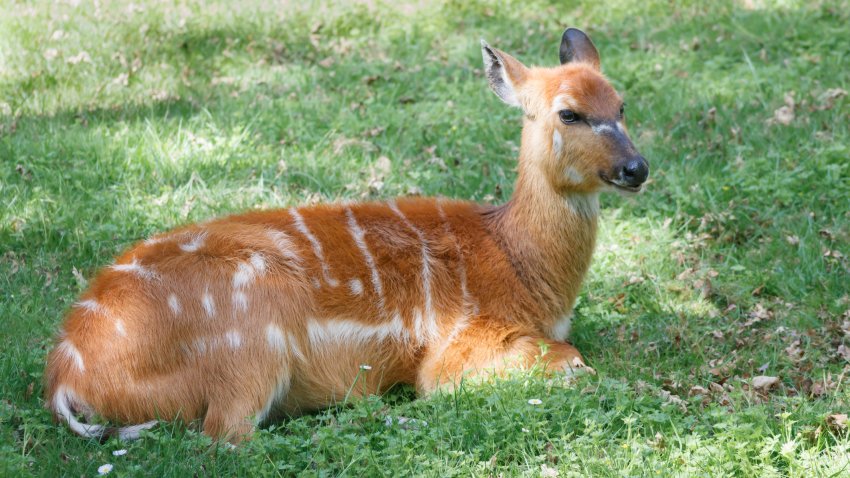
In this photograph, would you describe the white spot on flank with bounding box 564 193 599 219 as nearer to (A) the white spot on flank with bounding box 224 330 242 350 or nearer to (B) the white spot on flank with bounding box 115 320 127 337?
(A) the white spot on flank with bounding box 224 330 242 350

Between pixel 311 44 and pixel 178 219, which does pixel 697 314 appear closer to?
pixel 178 219

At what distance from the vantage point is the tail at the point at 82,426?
454 cm

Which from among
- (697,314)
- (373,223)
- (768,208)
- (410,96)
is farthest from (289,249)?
(410,96)

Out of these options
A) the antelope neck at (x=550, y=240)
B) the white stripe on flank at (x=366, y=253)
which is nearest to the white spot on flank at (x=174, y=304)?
the white stripe on flank at (x=366, y=253)

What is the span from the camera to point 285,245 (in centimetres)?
517

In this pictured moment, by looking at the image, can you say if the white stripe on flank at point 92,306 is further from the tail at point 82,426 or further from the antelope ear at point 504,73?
the antelope ear at point 504,73

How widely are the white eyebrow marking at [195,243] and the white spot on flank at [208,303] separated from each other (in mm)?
298

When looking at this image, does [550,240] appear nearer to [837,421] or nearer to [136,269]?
[837,421]

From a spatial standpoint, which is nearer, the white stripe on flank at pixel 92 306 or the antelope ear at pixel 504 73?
the white stripe on flank at pixel 92 306

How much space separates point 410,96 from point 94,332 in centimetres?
476

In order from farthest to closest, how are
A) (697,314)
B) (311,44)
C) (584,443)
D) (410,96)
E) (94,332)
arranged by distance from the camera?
(311,44)
(410,96)
(697,314)
(94,332)
(584,443)

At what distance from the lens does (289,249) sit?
5.16m

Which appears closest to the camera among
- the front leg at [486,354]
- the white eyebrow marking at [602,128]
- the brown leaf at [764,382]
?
the brown leaf at [764,382]

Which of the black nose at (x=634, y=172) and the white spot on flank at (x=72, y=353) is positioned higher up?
the black nose at (x=634, y=172)
